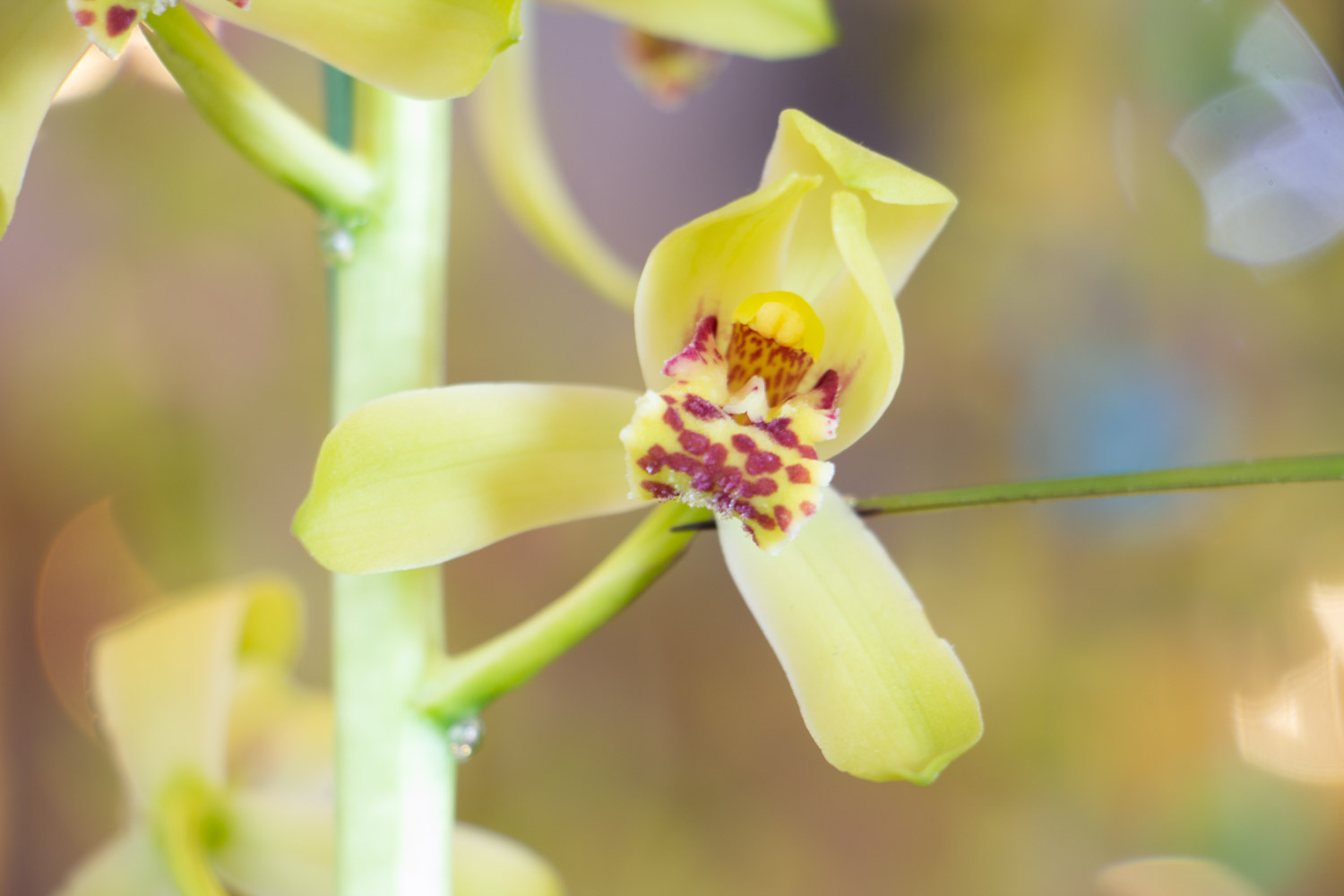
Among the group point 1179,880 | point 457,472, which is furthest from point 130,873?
point 1179,880

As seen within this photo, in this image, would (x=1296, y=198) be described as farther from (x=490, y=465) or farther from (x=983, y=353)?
(x=983, y=353)

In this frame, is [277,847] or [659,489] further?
[277,847]

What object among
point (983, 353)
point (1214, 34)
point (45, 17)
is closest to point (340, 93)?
point (45, 17)

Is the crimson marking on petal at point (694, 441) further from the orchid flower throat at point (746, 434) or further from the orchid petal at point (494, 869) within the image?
the orchid petal at point (494, 869)

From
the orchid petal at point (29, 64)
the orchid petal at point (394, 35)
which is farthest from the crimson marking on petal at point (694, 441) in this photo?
the orchid petal at point (29, 64)

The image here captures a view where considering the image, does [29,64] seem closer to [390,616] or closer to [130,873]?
[390,616]
